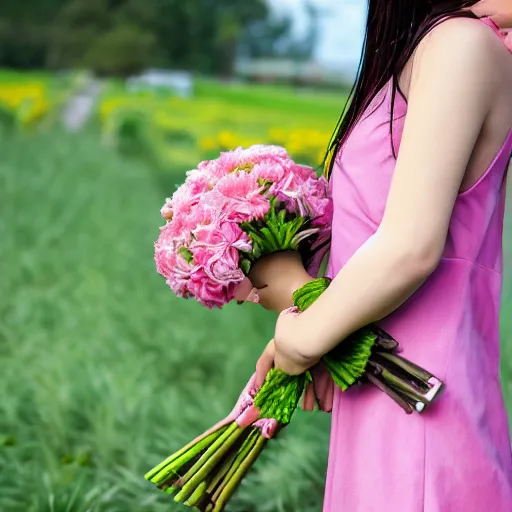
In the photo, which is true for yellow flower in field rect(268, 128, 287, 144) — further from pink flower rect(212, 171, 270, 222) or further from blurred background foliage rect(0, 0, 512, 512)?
pink flower rect(212, 171, 270, 222)

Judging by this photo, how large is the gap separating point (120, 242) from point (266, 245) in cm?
339

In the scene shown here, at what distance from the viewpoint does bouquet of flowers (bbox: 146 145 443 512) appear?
107cm

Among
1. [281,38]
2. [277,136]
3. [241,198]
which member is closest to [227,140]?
[277,136]

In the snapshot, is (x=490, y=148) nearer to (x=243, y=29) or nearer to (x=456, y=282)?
(x=456, y=282)

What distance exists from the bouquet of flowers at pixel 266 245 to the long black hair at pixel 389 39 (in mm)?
88

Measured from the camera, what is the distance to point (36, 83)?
22.8 feet

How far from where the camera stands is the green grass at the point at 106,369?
2.20m

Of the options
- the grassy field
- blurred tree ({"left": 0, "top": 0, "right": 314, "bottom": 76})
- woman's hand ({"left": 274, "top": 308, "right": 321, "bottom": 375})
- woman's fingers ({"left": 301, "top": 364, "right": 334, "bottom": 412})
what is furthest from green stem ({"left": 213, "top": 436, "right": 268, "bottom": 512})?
blurred tree ({"left": 0, "top": 0, "right": 314, "bottom": 76})

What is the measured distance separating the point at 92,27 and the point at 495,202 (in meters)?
5.91

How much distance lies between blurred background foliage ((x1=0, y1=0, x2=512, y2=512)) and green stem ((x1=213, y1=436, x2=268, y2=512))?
2.72ft

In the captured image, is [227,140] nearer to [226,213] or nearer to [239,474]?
[239,474]

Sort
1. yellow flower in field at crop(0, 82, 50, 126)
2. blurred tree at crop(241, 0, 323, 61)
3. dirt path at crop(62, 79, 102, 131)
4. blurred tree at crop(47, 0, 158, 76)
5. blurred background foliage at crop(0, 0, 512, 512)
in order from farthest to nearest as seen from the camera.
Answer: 1. yellow flower in field at crop(0, 82, 50, 126)
2. dirt path at crop(62, 79, 102, 131)
3. blurred tree at crop(47, 0, 158, 76)
4. blurred tree at crop(241, 0, 323, 61)
5. blurred background foliage at crop(0, 0, 512, 512)

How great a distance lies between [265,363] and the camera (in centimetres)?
118

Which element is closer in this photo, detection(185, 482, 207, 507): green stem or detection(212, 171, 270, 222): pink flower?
detection(212, 171, 270, 222): pink flower
